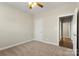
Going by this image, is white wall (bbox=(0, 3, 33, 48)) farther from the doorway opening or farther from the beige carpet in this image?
the doorway opening

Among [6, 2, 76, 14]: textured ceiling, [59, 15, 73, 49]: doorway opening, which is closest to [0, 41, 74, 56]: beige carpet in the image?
[59, 15, 73, 49]: doorway opening

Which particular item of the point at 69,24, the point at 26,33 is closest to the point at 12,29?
the point at 26,33

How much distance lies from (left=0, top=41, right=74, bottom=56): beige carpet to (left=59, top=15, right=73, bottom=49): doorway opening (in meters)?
0.16

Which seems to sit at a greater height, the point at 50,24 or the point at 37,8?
the point at 37,8

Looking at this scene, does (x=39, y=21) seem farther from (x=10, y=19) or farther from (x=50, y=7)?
(x=10, y=19)

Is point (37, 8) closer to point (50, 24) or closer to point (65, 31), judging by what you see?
point (50, 24)

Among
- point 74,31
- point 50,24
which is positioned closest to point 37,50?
point 50,24

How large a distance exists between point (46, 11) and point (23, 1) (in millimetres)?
579

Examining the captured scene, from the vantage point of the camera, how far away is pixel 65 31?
1.81 m

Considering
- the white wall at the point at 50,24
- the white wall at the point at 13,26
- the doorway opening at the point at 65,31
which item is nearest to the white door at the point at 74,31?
the doorway opening at the point at 65,31

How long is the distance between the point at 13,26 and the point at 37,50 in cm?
85

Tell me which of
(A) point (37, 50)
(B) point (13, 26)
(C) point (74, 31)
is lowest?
(A) point (37, 50)

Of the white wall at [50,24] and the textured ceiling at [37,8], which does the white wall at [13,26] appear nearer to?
the textured ceiling at [37,8]

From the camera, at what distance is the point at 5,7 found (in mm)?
1660
